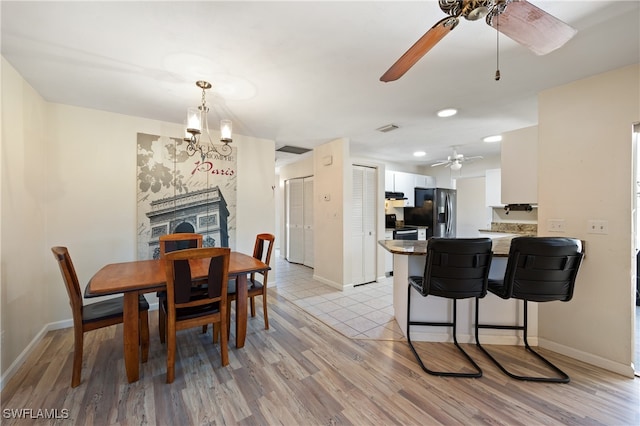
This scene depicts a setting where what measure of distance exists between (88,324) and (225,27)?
2.26 meters

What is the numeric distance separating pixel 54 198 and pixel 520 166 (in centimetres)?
507

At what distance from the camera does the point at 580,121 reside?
2.15 meters

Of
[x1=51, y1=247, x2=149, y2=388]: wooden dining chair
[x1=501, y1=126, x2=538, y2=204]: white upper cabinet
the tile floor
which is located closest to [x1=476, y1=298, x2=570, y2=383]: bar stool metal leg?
the tile floor

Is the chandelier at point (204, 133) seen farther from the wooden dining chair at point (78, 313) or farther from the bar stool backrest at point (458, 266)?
the bar stool backrest at point (458, 266)

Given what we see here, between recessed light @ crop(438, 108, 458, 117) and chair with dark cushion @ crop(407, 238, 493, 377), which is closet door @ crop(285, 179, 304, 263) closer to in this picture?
recessed light @ crop(438, 108, 458, 117)

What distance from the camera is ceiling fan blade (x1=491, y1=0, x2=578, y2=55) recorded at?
1119 millimetres

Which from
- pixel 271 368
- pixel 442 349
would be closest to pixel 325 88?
pixel 271 368

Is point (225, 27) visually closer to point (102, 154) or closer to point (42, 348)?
point (102, 154)

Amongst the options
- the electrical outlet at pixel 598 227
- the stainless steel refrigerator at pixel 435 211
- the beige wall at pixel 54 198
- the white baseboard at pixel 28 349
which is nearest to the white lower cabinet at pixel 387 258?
the stainless steel refrigerator at pixel 435 211

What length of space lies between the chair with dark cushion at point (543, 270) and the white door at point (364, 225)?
2396 mm

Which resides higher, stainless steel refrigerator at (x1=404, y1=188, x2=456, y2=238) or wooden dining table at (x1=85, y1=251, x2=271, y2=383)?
stainless steel refrigerator at (x1=404, y1=188, x2=456, y2=238)

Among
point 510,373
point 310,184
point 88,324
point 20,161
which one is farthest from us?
point 310,184

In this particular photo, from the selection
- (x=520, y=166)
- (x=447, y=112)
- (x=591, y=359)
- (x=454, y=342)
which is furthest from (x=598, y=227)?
(x=447, y=112)

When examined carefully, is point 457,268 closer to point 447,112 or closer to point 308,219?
point 447,112
